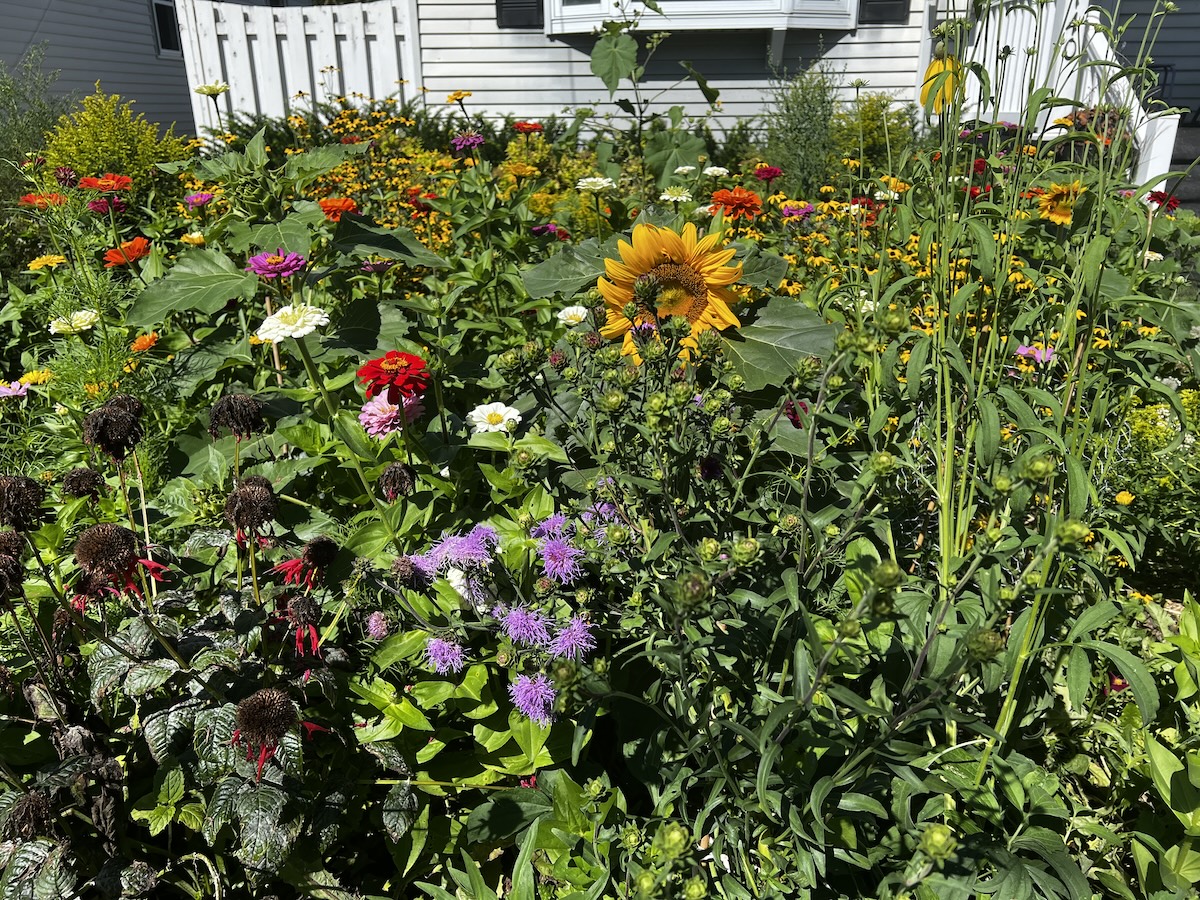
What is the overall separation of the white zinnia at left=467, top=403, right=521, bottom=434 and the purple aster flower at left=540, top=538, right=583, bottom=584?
1.83 ft

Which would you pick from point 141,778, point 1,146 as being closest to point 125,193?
point 1,146

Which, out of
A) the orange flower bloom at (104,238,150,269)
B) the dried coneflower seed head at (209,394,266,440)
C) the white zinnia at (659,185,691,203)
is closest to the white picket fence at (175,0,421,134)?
the orange flower bloom at (104,238,150,269)

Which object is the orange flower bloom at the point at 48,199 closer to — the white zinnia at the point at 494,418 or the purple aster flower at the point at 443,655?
the white zinnia at the point at 494,418

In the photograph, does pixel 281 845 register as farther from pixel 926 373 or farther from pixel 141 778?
pixel 926 373

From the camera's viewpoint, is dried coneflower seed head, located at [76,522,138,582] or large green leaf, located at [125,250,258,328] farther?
large green leaf, located at [125,250,258,328]

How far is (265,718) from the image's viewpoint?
1.31 metres

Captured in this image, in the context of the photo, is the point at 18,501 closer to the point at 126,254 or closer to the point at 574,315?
the point at 574,315

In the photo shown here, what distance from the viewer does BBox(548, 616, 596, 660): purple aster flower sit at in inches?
54.7

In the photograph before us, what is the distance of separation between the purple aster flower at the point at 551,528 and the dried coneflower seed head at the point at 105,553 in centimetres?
70

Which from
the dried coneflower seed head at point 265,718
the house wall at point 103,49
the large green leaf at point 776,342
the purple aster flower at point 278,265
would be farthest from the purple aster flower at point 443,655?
the house wall at point 103,49

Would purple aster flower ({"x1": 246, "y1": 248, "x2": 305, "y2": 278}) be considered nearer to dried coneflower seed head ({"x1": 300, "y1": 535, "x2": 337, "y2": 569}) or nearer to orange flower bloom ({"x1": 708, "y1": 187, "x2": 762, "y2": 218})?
dried coneflower seed head ({"x1": 300, "y1": 535, "x2": 337, "y2": 569})

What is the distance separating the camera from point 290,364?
2904 mm

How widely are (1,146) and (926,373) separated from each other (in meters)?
7.31

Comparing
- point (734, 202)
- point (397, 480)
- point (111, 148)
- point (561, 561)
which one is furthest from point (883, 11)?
point (561, 561)
